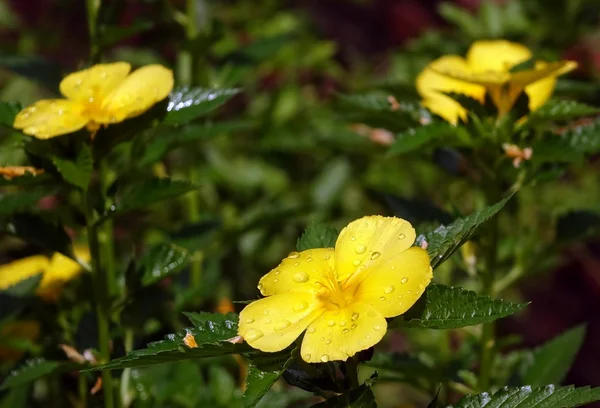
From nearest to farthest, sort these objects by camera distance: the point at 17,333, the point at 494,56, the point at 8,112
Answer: the point at 8,112
the point at 494,56
the point at 17,333

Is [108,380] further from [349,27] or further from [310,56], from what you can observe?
[349,27]

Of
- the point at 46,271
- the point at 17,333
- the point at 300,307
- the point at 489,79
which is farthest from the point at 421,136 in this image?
the point at 17,333

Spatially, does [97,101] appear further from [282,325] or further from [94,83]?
[282,325]

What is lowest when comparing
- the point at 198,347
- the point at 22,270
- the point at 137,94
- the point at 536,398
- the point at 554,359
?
the point at 554,359

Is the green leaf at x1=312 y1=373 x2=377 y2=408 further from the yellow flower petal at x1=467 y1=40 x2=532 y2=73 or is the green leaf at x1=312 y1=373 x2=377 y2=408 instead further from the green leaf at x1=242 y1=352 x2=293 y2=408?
the yellow flower petal at x1=467 y1=40 x2=532 y2=73

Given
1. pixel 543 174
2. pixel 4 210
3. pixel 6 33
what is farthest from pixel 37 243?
pixel 6 33
